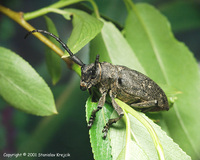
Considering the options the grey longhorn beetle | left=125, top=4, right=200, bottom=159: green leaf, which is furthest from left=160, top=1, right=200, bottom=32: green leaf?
the grey longhorn beetle

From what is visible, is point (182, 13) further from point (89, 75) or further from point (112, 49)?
point (89, 75)

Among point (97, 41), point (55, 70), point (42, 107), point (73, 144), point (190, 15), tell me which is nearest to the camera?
point (42, 107)

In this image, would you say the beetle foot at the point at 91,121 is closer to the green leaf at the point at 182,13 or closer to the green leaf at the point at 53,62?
the green leaf at the point at 53,62

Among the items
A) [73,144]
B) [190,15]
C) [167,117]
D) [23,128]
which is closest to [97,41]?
[167,117]

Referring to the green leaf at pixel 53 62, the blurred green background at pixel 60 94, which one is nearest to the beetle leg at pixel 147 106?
the green leaf at pixel 53 62

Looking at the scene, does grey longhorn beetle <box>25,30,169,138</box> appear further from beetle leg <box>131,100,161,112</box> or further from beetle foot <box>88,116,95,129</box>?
beetle foot <box>88,116,95,129</box>

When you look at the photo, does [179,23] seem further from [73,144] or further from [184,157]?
[184,157]
